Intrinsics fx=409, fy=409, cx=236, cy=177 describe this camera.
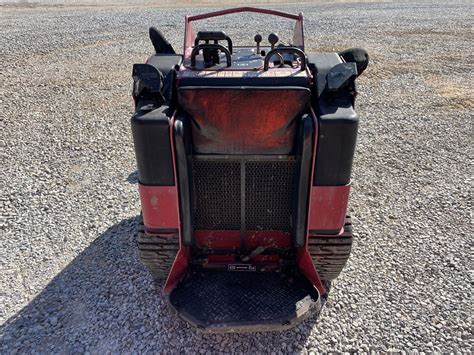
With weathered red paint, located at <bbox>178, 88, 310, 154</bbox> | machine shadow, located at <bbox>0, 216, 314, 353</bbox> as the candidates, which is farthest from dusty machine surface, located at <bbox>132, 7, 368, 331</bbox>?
machine shadow, located at <bbox>0, 216, 314, 353</bbox>

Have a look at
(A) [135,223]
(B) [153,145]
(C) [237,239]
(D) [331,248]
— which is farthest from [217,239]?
(A) [135,223]

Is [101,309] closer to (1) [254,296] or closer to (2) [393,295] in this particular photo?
(1) [254,296]

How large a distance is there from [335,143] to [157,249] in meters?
1.66

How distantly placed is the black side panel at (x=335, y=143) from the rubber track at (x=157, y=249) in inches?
49.6

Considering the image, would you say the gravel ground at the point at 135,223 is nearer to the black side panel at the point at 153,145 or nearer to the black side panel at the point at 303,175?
the black side panel at the point at 303,175

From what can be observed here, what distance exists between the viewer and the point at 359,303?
370 centimetres

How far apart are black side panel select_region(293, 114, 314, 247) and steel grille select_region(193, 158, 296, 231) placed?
174mm

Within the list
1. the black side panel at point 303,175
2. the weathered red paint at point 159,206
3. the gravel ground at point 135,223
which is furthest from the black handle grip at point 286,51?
the gravel ground at point 135,223

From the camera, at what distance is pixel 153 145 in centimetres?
292

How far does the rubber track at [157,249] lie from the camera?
333 centimetres

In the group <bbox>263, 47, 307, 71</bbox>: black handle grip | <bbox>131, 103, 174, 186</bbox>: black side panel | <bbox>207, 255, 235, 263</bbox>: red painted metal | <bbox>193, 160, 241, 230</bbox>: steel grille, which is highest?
<bbox>263, 47, 307, 71</bbox>: black handle grip

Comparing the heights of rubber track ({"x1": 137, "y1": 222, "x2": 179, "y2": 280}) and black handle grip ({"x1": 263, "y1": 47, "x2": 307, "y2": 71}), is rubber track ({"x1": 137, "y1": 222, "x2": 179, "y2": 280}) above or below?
below

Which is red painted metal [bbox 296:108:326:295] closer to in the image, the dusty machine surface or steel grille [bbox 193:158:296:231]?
the dusty machine surface

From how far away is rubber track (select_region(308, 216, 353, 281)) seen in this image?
331 cm
